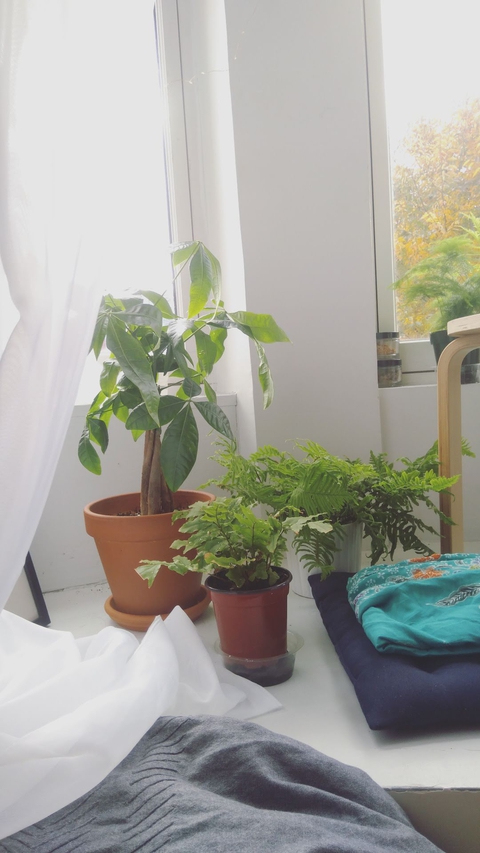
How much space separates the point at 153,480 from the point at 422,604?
473mm

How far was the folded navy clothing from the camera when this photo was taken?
68cm

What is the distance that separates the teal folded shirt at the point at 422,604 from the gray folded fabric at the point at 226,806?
7.8 inches

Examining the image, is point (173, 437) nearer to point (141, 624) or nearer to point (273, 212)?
point (141, 624)

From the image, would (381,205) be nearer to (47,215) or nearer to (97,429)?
(97,429)

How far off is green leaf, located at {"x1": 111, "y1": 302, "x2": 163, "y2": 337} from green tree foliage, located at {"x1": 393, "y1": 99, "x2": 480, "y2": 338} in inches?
32.4

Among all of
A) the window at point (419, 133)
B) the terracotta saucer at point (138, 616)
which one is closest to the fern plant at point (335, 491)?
the terracotta saucer at point (138, 616)

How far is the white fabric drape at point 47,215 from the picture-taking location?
21.9 inches

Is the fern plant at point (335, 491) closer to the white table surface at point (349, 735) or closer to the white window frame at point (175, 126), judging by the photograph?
the white table surface at point (349, 735)

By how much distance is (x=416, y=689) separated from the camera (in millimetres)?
683

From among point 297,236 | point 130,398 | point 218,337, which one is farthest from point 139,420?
point 297,236

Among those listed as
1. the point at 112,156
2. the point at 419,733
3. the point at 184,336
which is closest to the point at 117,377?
the point at 184,336

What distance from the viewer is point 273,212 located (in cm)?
128

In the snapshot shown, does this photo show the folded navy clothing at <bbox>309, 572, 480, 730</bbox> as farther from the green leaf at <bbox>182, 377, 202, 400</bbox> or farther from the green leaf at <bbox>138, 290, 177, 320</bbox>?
the green leaf at <bbox>138, 290, 177, 320</bbox>

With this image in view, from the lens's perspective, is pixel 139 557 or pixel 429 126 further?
pixel 429 126
